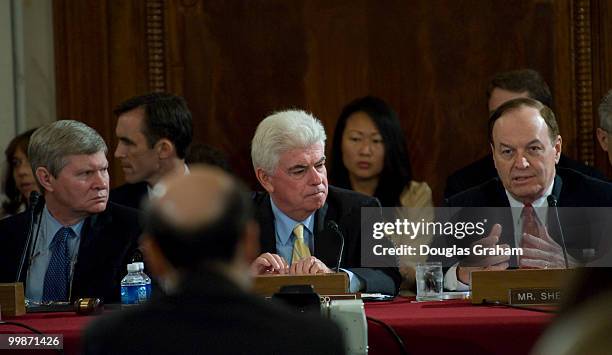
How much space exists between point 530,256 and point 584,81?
2320 millimetres

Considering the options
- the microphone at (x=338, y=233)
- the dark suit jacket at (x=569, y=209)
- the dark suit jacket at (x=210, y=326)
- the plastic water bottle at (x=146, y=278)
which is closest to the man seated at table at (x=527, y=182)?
the dark suit jacket at (x=569, y=209)

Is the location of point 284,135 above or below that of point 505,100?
below

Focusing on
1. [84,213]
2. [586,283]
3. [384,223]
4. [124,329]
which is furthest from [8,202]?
[586,283]

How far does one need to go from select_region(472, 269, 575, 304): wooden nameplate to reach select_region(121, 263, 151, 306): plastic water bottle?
1034 millimetres

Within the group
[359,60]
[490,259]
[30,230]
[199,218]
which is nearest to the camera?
[199,218]

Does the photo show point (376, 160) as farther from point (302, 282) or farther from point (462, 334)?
point (462, 334)

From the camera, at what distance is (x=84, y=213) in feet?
13.0

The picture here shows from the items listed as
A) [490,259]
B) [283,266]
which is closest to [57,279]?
[283,266]

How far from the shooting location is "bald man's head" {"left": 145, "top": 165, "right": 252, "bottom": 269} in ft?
4.51

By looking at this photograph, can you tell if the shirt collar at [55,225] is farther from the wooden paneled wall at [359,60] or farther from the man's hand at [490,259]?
the wooden paneled wall at [359,60]

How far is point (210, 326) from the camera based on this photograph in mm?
1410

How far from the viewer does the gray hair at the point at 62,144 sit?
157 inches

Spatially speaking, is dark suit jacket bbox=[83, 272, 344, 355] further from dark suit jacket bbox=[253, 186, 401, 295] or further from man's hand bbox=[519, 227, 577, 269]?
dark suit jacket bbox=[253, 186, 401, 295]

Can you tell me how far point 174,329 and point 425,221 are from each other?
3.28m
